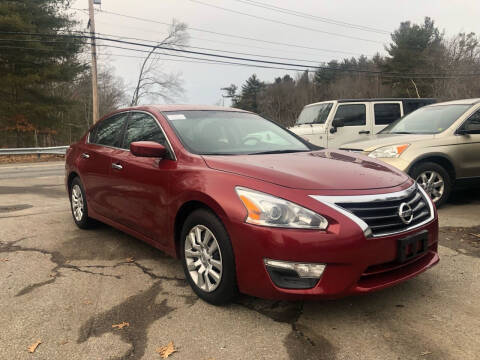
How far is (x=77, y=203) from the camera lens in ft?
16.7

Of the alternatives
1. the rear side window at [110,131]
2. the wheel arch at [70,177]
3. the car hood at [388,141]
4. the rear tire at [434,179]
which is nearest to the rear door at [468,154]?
the rear tire at [434,179]

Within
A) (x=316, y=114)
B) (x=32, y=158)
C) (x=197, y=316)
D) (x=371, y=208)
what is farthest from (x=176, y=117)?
(x=32, y=158)

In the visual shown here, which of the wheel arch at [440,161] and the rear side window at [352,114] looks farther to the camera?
the rear side window at [352,114]

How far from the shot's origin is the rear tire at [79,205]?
15.9ft

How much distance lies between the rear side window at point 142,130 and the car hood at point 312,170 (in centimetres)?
77

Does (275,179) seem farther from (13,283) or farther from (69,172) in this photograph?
(69,172)

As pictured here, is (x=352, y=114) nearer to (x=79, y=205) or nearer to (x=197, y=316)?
(x=79, y=205)

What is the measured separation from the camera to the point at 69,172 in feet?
17.1

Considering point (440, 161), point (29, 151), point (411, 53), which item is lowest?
point (29, 151)

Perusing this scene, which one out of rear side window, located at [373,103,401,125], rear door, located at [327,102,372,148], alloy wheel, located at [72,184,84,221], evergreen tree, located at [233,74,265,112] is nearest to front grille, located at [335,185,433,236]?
alloy wheel, located at [72,184,84,221]

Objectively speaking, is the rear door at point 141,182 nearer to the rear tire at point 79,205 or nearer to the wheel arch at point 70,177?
the rear tire at point 79,205

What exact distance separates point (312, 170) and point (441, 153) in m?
3.76

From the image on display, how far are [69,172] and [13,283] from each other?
2132mm

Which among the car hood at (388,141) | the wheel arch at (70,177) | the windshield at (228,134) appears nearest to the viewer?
the windshield at (228,134)
